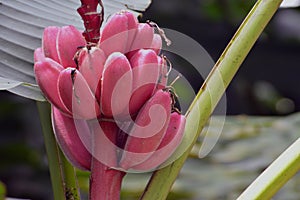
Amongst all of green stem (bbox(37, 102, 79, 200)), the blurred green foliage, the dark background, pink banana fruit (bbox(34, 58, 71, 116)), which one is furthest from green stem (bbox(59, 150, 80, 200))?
the dark background

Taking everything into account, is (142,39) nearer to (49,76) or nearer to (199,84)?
(49,76)

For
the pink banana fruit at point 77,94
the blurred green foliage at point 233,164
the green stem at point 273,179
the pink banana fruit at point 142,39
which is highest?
the pink banana fruit at point 142,39

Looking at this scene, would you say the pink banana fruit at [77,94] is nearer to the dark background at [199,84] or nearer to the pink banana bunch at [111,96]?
the pink banana bunch at [111,96]

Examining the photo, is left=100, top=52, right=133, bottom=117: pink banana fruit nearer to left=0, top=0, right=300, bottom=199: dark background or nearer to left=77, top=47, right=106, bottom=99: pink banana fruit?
left=77, top=47, right=106, bottom=99: pink banana fruit

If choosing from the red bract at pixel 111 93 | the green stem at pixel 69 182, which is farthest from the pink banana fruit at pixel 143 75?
the green stem at pixel 69 182

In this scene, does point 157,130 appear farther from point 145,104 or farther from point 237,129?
point 237,129

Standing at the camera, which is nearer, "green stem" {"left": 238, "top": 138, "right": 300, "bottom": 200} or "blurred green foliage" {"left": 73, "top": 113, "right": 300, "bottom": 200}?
"green stem" {"left": 238, "top": 138, "right": 300, "bottom": 200}

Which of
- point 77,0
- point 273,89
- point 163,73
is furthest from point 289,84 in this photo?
point 163,73
